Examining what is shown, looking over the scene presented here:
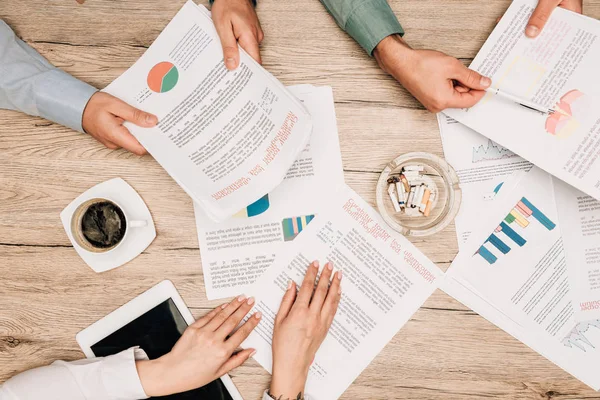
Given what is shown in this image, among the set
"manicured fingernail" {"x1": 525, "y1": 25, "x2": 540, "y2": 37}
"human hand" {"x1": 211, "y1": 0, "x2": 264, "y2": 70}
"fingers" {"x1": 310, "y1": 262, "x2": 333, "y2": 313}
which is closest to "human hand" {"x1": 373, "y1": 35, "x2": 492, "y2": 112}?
"manicured fingernail" {"x1": 525, "y1": 25, "x2": 540, "y2": 37}

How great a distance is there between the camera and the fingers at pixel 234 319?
0.77 meters

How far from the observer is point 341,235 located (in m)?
0.80

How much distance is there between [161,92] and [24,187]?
0.31 m

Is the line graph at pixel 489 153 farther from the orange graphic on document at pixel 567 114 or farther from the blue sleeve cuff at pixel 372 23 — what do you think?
the blue sleeve cuff at pixel 372 23

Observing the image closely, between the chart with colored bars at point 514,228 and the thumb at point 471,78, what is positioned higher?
the thumb at point 471,78

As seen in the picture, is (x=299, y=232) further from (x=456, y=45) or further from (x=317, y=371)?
(x=456, y=45)

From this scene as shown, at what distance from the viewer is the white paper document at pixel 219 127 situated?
0.71 metres

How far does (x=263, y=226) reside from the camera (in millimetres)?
801

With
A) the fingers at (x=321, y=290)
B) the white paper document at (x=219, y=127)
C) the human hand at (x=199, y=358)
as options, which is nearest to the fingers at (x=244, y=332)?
the human hand at (x=199, y=358)

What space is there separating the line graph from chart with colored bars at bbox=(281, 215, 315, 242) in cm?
30

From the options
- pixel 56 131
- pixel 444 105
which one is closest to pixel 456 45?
pixel 444 105

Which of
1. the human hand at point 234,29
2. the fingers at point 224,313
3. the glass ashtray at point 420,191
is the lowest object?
the fingers at point 224,313

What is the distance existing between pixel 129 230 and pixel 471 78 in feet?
2.02

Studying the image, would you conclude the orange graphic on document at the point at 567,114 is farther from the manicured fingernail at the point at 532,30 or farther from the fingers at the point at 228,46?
the fingers at the point at 228,46
